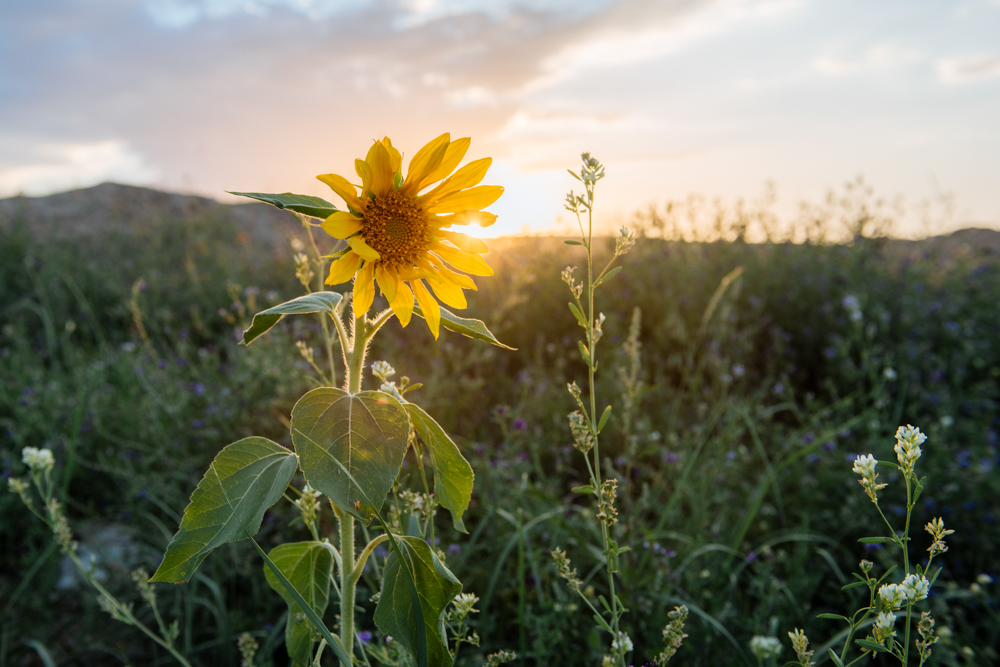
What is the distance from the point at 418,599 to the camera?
0.98 m

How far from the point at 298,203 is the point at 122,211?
38.6 ft

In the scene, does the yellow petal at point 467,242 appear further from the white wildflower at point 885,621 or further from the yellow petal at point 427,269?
the white wildflower at point 885,621

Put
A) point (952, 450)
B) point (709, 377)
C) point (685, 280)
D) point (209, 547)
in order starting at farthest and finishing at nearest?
point (685, 280) < point (709, 377) < point (952, 450) < point (209, 547)

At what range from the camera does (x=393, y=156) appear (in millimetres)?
1086

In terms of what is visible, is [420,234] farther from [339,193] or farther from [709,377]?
[709,377]

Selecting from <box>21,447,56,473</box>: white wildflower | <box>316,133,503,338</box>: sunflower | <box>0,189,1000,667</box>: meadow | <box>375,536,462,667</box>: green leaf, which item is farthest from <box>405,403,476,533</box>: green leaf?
<box>21,447,56,473</box>: white wildflower

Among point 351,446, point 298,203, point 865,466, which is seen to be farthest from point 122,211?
point 865,466

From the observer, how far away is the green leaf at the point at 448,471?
3.56ft

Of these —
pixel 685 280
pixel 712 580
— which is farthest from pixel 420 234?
pixel 685 280

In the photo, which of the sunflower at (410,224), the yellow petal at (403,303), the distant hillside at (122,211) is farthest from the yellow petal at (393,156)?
the distant hillside at (122,211)

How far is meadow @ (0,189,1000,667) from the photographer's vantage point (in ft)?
6.79

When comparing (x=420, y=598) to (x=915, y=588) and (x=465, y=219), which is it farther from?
(x=915, y=588)

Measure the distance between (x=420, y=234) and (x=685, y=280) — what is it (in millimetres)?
3851

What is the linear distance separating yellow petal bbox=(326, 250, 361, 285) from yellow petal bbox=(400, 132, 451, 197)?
169 millimetres
